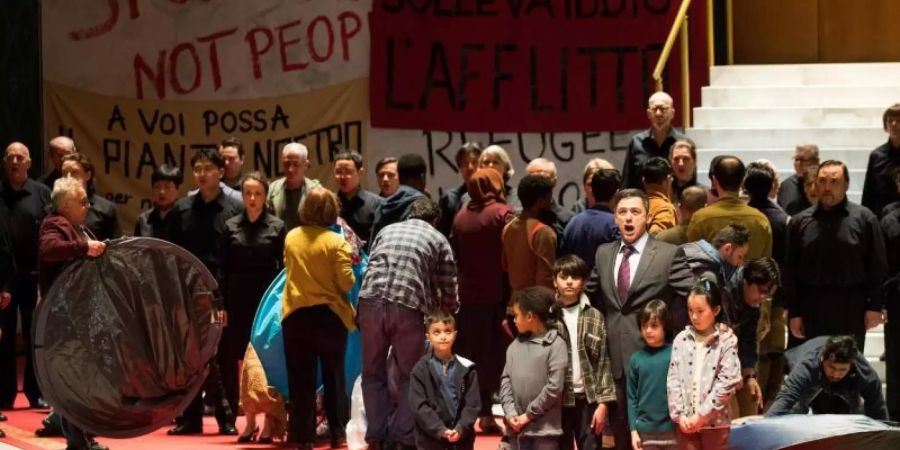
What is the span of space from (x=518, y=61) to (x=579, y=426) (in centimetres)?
686

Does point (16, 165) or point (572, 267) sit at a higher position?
A: point (16, 165)

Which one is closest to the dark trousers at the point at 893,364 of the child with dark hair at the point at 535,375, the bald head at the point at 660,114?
the bald head at the point at 660,114

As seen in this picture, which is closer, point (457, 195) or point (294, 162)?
point (294, 162)

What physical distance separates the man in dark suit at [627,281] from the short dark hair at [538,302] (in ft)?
0.89

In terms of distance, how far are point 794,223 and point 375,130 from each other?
226 inches

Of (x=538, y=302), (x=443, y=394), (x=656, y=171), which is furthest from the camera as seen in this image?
(x=656, y=171)

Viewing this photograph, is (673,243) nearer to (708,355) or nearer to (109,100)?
(708,355)

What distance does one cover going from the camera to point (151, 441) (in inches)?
484

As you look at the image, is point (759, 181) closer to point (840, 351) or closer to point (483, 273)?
point (483, 273)

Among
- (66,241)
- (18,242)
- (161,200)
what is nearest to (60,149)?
(18,242)

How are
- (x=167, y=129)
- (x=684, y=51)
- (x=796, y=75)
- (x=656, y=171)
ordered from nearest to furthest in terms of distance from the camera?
1. (x=656, y=171)
2. (x=684, y=51)
3. (x=796, y=75)
4. (x=167, y=129)

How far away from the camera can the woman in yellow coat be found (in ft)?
37.8

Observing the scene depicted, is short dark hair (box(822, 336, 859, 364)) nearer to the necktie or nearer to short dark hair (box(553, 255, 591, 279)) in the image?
the necktie

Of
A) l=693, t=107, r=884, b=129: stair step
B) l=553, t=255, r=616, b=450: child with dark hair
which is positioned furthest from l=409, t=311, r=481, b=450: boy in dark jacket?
l=693, t=107, r=884, b=129: stair step
